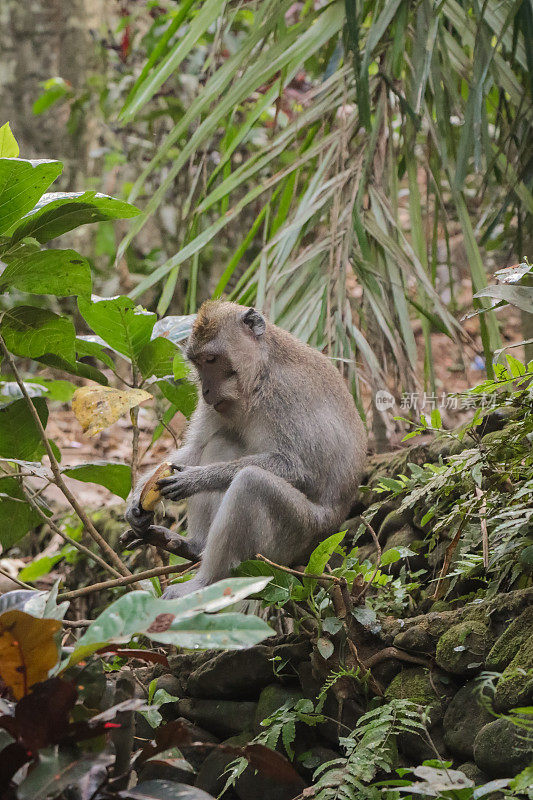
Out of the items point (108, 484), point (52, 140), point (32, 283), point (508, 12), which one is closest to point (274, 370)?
point (108, 484)

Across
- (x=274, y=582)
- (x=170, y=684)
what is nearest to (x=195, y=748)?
(x=170, y=684)

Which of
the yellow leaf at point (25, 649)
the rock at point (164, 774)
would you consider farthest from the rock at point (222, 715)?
the yellow leaf at point (25, 649)

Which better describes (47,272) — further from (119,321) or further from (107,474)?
(107,474)

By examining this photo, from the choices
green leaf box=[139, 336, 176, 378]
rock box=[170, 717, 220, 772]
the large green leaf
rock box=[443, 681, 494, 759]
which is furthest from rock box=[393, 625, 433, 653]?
green leaf box=[139, 336, 176, 378]

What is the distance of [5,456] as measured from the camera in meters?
3.79

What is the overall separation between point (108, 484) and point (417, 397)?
5.42ft

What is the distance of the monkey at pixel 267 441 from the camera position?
371cm

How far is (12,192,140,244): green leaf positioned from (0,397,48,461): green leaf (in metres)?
0.79

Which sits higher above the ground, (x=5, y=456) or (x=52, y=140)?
(x=52, y=140)

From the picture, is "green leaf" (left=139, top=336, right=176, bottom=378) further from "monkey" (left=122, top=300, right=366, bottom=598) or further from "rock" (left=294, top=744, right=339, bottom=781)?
"rock" (left=294, top=744, right=339, bottom=781)

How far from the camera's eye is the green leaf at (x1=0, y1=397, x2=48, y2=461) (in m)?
3.68

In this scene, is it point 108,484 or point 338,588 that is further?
point 108,484

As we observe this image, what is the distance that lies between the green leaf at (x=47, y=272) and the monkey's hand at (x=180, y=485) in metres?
0.91

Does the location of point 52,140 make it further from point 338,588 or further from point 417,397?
point 338,588
